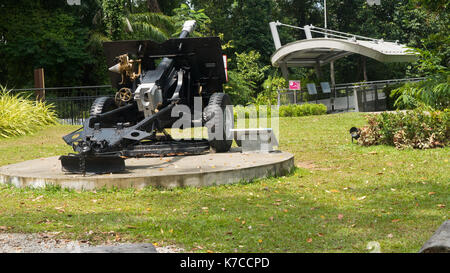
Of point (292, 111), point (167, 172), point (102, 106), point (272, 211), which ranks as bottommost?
point (272, 211)

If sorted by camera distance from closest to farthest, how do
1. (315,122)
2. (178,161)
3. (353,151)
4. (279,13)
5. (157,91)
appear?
(178,161) → (157,91) → (353,151) → (315,122) → (279,13)

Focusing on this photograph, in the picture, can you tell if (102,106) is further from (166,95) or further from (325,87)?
(325,87)

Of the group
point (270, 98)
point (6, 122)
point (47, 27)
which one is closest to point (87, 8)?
point (47, 27)

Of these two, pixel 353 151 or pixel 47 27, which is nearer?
pixel 353 151

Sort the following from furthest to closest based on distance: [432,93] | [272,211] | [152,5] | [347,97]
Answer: [152,5], [347,97], [432,93], [272,211]

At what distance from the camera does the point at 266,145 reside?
896cm

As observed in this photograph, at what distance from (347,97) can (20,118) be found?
47.6 feet

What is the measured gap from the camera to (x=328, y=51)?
82.6 ft

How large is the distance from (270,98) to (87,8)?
1283cm

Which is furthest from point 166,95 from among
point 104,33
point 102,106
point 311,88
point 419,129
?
point 104,33

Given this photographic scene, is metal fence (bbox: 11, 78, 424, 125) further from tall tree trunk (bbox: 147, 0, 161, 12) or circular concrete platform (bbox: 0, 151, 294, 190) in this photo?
circular concrete platform (bbox: 0, 151, 294, 190)

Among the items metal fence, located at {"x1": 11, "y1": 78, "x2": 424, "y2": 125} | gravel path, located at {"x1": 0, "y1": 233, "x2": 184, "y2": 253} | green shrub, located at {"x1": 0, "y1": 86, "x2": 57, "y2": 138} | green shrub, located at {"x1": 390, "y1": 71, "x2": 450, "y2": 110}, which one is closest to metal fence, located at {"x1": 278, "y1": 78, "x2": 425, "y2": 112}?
metal fence, located at {"x1": 11, "y1": 78, "x2": 424, "y2": 125}

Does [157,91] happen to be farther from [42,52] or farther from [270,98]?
[42,52]

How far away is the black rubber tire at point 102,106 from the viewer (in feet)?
30.2
